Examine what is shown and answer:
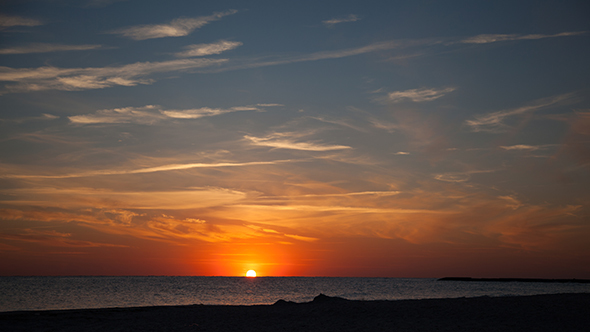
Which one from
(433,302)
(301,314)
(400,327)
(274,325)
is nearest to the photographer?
(400,327)

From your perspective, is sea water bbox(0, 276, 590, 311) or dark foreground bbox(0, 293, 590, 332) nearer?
dark foreground bbox(0, 293, 590, 332)

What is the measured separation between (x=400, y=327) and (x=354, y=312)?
188 inches

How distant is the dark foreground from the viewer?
20.5 m

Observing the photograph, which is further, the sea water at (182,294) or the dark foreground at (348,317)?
the sea water at (182,294)

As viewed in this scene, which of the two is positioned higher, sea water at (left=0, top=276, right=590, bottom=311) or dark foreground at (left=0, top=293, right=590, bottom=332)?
dark foreground at (left=0, top=293, right=590, bottom=332)

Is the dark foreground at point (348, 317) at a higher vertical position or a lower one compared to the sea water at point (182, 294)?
higher

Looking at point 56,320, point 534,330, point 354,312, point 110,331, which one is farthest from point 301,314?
point 56,320

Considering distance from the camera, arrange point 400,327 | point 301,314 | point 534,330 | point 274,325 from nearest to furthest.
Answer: point 534,330
point 400,327
point 274,325
point 301,314

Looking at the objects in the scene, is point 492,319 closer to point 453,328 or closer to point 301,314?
point 453,328

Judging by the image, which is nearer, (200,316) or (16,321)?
(16,321)

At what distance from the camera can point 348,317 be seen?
23562 millimetres

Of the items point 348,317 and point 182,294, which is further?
point 182,294

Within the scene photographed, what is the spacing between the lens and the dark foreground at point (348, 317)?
67.4 feet

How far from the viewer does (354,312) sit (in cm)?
2481
